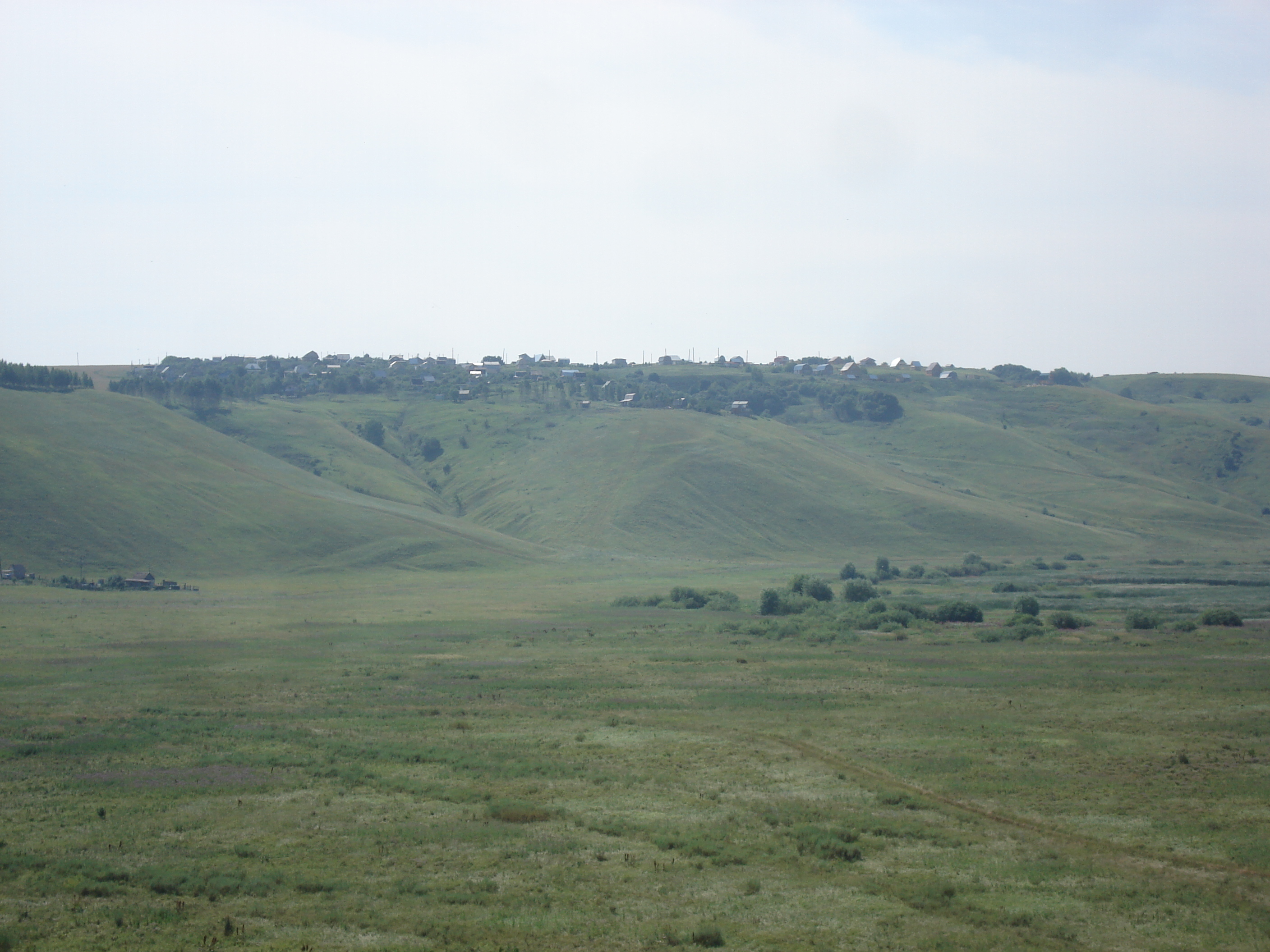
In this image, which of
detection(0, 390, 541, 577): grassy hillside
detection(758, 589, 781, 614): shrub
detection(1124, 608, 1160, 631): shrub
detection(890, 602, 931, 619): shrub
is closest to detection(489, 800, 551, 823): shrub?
detection(890, 602, 931, 619): shrub

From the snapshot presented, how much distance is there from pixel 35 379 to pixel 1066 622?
152m

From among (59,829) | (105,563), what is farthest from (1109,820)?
(105,563)

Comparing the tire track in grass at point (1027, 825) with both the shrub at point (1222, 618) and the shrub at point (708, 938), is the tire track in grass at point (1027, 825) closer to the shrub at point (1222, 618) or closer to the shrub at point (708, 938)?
the shrub at point (708, 938)

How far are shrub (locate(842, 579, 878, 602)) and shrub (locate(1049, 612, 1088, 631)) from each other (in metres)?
17.7

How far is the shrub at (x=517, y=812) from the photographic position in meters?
26.2

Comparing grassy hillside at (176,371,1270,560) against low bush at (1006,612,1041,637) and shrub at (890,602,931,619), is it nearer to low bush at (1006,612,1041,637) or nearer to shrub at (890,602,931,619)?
shrub at (890,602,931,619)

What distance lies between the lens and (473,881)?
21.6 meters

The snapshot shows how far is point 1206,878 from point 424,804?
18.5m

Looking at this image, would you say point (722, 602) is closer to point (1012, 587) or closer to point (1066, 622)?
point (1066, 622)

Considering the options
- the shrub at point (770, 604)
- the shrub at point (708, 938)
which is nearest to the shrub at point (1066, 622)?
the shrub at point (770, 604)

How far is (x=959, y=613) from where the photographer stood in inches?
2781

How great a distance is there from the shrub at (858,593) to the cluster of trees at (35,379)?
411 ft

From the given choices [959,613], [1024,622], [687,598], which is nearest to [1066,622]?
[1024,622]

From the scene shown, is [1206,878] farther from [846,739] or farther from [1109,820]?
[846,739]
